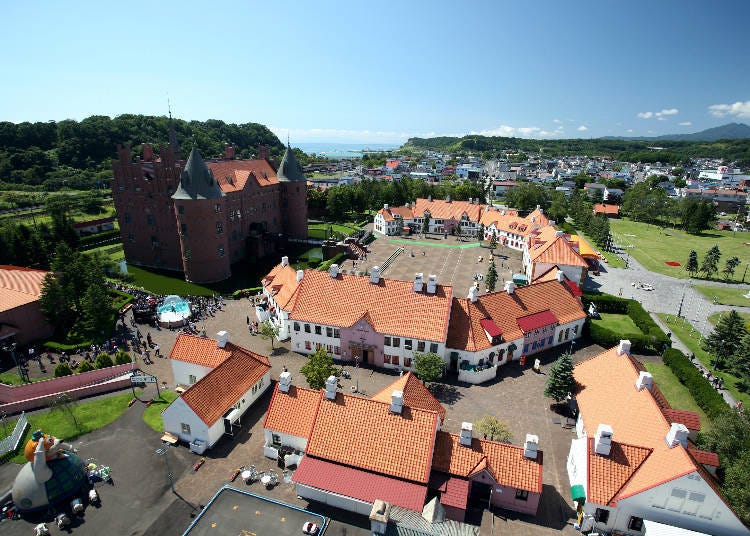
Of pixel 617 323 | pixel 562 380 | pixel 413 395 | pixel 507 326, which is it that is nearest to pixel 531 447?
pixel 413 395

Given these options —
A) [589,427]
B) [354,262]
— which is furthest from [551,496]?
[354,262]

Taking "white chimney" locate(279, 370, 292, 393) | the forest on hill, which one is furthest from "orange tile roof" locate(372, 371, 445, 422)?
the forest on hill

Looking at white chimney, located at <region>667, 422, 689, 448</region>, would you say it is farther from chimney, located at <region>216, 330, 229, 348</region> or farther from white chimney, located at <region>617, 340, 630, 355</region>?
chimney, located at <region>216, 330, 229, 348</region>

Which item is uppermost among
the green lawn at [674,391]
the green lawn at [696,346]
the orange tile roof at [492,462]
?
the orange tile roof at [492,462]

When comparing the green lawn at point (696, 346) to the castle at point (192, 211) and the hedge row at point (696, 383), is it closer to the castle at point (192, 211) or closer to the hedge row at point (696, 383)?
the hedge row at point (696, 383)

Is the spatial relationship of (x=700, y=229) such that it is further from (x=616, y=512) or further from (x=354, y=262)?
(x=616, y=512)

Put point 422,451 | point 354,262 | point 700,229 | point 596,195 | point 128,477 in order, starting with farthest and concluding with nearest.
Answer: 1. point 596,195
2. point 700,229
3. point 354,262
4. point 128,477
5. point 422,451

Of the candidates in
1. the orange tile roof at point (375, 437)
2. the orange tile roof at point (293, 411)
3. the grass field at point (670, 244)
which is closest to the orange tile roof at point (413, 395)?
the orange tile roof at point (375, 437)
